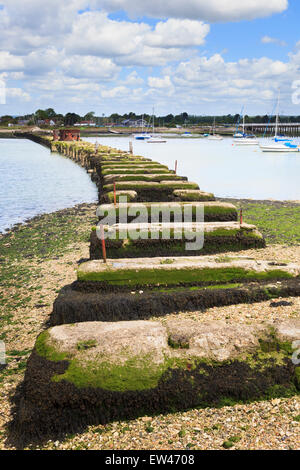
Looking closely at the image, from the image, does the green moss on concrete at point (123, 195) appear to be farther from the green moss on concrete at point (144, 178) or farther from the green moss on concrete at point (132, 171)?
the green moss on concrete at point (132, 171)

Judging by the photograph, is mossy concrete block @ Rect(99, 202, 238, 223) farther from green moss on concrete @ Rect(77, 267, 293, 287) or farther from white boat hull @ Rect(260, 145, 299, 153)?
white boat hull @ Rect(260, 145, 299, 153)

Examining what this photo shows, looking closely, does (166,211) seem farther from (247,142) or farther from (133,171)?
(247,142)

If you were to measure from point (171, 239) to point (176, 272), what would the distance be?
4405 millimetres

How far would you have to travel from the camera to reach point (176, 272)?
11609 mm

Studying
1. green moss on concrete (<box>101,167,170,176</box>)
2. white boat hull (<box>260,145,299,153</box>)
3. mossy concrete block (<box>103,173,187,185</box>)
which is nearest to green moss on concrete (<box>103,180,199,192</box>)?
mossy concrete block (<box>103,173,187,185</box>)

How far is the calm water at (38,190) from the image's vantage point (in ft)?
100

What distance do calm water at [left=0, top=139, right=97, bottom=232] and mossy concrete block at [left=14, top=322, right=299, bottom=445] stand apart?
18938mm

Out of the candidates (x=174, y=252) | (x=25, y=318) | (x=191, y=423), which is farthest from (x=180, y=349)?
(x=174, y=252)

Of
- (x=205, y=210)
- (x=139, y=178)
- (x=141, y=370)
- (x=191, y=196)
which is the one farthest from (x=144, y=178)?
(x=141, y=370)

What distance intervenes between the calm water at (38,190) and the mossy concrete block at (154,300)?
50.7 ft

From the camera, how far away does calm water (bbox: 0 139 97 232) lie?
3062cm

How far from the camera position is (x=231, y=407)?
7379 mm
